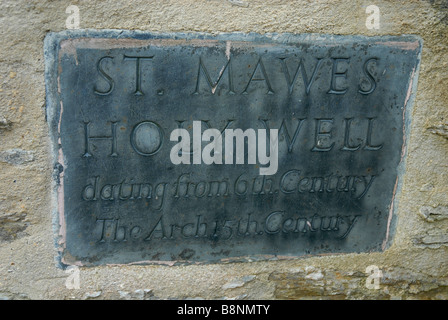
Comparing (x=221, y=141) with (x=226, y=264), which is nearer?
(x=221, y=141)

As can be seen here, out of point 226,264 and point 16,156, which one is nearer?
point 16,156

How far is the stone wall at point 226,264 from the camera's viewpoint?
1531 millimetres

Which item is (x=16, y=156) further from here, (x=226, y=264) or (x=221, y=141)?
(x=226, y=264)

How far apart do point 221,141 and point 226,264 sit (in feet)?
1.74

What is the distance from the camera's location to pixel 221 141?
65.6 inches

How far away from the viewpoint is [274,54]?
64.2 inches

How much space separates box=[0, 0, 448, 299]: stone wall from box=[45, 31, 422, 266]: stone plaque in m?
0.05

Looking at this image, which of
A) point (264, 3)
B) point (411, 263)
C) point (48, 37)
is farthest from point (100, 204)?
point (411, 263)

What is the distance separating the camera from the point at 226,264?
1.80m

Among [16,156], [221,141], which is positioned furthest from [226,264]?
[16,156]

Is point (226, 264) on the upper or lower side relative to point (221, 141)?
lower

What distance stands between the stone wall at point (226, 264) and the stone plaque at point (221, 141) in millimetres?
47

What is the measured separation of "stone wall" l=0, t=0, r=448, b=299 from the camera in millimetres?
1531

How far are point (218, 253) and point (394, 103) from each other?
94cm
